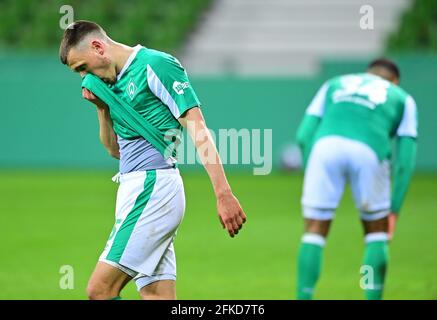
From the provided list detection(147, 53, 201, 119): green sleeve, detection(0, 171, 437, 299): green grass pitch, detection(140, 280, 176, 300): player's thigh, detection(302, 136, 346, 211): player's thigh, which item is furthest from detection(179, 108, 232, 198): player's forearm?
detection(0, 171, 437, 299): green grass pitch

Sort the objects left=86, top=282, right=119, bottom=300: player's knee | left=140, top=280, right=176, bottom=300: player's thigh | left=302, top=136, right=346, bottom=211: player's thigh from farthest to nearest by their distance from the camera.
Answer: left=302, top=136, right=346, bottom=211: player's thigh → left=140, top=280, right=176, bottom=300: player's thigh → left=86, top=282, right=119, bottom=300: player's knee

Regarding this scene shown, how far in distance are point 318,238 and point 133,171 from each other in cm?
241

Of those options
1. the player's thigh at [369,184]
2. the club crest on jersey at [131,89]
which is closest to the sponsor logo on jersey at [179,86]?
the club crest on jersey at [131,89]

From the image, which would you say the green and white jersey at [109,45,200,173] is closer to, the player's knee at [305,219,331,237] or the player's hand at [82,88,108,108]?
the player's hand at [82,88,108,108]

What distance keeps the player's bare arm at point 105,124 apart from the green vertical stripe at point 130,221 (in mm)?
388

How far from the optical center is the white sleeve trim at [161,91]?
4.86 meters

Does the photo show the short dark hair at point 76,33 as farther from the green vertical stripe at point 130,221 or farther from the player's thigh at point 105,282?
the player's thigh at point 105,282

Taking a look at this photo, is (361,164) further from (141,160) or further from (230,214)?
(230,214)

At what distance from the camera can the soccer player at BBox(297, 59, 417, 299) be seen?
706 cm

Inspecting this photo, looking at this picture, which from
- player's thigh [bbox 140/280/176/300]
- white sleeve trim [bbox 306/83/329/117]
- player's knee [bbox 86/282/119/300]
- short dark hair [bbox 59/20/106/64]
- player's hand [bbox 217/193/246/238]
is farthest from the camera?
white sleeve trim [bbox 306/83/329/117]

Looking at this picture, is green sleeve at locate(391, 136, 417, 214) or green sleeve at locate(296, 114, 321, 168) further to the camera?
green sleeve at locate(296, 114, 321, 168)

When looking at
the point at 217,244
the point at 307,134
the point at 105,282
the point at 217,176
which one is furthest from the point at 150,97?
the point at 217,244

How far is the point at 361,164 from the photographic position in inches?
281

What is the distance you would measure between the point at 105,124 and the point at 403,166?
2.76 metres
